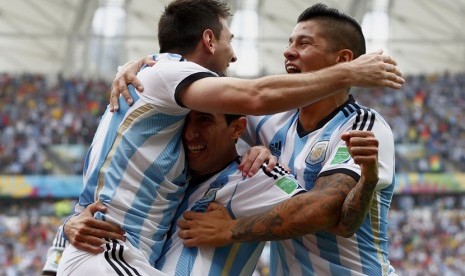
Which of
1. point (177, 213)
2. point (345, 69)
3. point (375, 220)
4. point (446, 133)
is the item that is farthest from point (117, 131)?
point (446, 133)

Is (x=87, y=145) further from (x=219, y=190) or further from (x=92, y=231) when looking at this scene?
(x=92, y=231)

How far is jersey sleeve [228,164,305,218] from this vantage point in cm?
409

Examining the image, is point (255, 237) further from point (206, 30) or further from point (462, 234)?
point (462, 234)

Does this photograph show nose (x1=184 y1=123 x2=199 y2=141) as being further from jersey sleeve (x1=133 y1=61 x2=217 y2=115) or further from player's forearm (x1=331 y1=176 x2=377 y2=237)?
player's forearm (x1=331 y1=176 x2=377 y2=237)

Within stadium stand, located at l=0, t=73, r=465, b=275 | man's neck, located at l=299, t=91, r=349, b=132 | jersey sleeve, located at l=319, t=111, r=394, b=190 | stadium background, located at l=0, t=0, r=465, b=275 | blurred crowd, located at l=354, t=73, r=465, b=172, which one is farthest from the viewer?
blurred crowd, located at l=354, t=73, r=465, b=172

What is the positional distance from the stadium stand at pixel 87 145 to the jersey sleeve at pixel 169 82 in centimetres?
1718

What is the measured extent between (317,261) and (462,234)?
71.5ft

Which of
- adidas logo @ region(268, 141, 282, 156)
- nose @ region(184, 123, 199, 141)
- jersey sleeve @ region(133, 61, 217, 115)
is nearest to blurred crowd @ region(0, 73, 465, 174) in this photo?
adidas logo @ region(268, 141, 282, 156)

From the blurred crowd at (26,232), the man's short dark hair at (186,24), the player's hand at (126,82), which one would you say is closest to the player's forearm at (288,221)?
the player's hand at (126,82)

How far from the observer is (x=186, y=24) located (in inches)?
166

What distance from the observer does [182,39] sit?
4.21 meters

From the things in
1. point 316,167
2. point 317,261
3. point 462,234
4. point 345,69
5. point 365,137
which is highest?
point 345,69

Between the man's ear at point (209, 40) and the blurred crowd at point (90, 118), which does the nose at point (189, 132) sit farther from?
the blurred crowd at point (90, 118)

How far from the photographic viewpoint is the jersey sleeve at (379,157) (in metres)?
4.01
